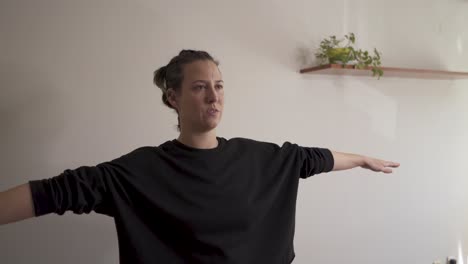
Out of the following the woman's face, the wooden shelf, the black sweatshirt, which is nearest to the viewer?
the black sweatshirt

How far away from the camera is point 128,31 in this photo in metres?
1.75

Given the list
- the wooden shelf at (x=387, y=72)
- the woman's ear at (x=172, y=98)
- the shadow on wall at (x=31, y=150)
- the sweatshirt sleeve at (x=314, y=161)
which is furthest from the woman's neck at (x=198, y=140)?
the wooden shelf at (x=387, y=72)

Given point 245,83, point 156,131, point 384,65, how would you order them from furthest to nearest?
point 384,65
point 245,83
point 156,131

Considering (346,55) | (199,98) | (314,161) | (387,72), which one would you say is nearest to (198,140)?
(199,98)

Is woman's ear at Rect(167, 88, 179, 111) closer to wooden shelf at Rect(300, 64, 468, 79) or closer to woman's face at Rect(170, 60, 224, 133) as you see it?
woman's face at Rect(170, 60, 224, 133)

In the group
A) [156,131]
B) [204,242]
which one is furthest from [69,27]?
[204,242]

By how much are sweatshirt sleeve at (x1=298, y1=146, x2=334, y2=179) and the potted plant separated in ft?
2.44

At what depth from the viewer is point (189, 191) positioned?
121 centimetres

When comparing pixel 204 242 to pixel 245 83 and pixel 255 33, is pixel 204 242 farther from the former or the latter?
pixel 255 33

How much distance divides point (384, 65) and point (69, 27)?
1.99 meters

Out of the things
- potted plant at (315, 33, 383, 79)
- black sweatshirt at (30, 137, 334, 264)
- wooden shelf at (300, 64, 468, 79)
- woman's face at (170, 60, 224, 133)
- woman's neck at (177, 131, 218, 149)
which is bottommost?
black sweatshirt at (30, 137, 334, 264)

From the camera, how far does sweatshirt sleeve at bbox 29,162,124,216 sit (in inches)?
37.8

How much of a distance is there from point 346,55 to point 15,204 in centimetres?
183

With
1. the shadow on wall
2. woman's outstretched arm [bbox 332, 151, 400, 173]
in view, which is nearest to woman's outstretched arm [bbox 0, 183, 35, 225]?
the shadow on wall
